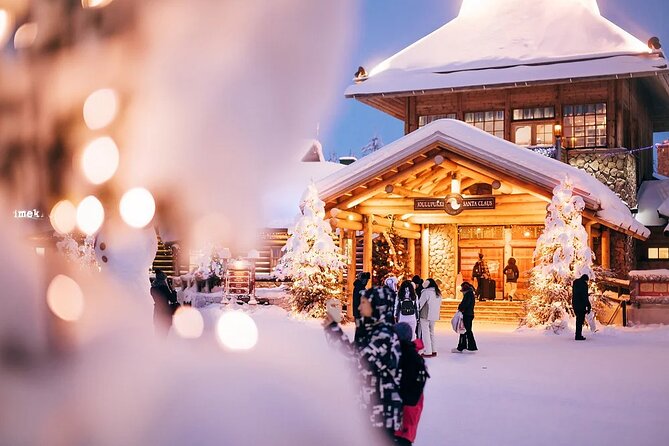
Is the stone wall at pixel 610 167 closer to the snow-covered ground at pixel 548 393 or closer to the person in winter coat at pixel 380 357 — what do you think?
the snow-covered ground at pixel 548 393

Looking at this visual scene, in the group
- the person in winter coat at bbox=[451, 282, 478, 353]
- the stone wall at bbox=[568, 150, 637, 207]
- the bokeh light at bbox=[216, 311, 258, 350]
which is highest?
the stone wall at bbox=[568, 150, 637, 207]

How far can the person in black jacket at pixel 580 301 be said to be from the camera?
1544 cm

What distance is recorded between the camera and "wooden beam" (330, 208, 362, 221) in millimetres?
19422

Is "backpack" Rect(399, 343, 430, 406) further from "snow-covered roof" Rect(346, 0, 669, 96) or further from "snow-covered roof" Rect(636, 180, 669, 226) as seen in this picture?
"snow-covered roof" Rect(636, 180, 669, 226)

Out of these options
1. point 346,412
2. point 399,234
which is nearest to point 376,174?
point 399,234

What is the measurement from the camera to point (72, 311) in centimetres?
185

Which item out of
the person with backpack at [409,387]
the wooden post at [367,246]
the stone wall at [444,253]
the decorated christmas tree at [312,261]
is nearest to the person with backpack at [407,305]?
the decorated christmas tree at [312,261]

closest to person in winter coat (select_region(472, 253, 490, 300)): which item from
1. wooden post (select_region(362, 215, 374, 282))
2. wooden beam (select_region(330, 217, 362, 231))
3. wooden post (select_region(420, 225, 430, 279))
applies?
wooden post (select_region(420, 225, 430, 279))

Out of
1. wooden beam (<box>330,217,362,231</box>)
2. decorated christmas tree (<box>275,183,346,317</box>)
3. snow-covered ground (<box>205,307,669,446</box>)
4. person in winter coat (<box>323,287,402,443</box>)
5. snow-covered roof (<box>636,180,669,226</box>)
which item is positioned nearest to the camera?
person in winter coat (<box>323,287,402,443</box>)

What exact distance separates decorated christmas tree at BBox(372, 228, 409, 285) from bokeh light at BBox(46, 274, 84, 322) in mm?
20372

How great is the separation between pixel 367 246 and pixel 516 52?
11.4m

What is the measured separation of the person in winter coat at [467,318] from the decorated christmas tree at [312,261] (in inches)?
233

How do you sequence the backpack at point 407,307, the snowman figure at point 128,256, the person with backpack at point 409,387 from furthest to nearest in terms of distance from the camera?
the backpack at point 407,307 < the person with backpack at point 409,387 < the snowman figure at point 128,256

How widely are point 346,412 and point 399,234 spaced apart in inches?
834
